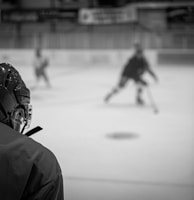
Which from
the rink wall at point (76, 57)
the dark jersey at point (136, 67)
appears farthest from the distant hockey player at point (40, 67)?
the dark jersey at point (136, 67)

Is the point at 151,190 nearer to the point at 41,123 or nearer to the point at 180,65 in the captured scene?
the point at 41,123

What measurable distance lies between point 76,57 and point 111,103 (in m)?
1.17

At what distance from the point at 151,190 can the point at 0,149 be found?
63.1 inches

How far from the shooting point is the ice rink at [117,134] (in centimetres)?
229

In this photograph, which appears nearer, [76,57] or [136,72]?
[136,72]

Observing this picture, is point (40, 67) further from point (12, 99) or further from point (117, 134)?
point (12, 99)

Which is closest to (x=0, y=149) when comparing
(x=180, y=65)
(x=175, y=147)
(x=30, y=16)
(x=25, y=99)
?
(x=25, y=99)

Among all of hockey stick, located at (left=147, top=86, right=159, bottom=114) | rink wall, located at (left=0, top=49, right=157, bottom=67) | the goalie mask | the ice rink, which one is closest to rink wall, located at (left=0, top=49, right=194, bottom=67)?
rink wall, located at (left=0, top=49, right=157, bottom=67)

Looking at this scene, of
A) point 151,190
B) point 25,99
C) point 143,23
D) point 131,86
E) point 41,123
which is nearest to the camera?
point 25,99

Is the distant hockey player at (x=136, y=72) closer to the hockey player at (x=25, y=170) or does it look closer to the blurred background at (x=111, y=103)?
the blurred background at (x=111, y=103)

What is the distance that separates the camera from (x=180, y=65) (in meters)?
5.43

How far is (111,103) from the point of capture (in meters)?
4.10

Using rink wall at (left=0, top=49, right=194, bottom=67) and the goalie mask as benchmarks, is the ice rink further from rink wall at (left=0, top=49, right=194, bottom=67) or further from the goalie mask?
the goalie mask

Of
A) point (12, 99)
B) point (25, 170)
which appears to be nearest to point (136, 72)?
point (12, 99)
